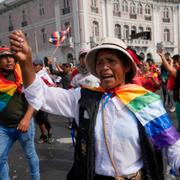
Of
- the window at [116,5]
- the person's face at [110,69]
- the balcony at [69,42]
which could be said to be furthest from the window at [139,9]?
the person's face at [110,69]

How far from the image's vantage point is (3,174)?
3398 mm

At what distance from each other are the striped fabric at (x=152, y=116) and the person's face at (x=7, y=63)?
5.74 ft

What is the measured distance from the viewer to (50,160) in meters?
4.96

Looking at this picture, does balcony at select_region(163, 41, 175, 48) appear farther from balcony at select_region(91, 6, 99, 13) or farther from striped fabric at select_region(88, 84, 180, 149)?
striped fabric at select_region(88, 84, 180, 149)

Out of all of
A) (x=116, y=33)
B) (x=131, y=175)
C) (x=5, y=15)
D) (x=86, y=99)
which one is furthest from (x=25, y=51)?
(x=5, y=15)

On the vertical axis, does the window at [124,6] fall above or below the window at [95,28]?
above

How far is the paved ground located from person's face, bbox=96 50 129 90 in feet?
8.63

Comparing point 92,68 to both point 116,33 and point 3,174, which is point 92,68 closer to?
point 3,174

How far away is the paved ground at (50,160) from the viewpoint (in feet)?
14.2

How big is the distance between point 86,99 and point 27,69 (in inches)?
16.1

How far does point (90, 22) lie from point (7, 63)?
28.7 m

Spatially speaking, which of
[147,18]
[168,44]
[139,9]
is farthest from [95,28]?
[168,44]

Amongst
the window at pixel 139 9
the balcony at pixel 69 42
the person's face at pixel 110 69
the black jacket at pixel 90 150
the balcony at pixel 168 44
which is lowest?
the black jacket at pixel 90 150

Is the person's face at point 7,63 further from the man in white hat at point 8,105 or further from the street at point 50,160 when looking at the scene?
the street at point 50,160
